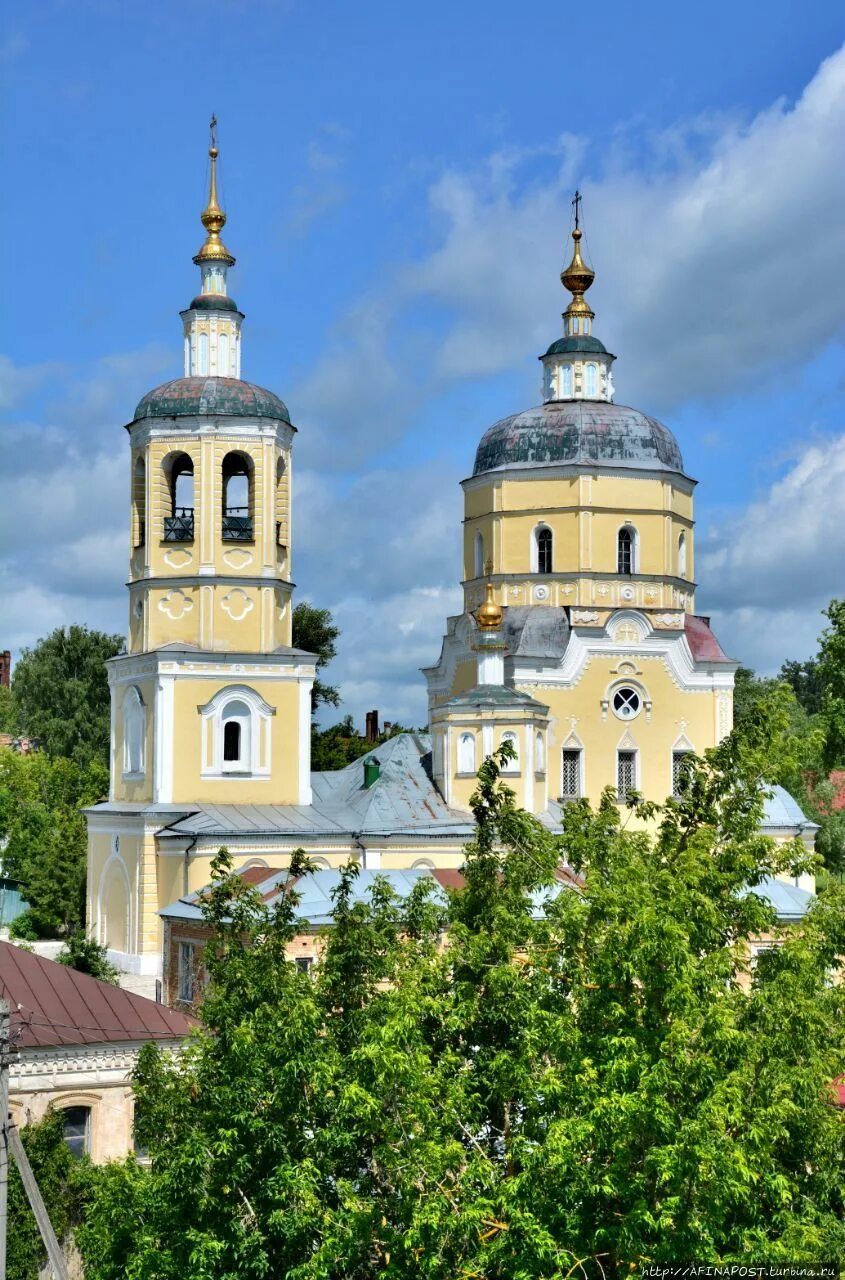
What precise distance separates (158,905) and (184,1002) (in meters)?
3.56

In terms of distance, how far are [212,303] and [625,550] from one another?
30.9 ft

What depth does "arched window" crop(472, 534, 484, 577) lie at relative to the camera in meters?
37.2

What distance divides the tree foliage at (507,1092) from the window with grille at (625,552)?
20673 millimetres

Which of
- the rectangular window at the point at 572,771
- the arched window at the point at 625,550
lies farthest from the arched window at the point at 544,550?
the rectangular window at the point at 572,771

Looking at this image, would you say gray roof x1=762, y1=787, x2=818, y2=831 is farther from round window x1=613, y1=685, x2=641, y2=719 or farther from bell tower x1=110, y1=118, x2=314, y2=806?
bell tower x1=110, y1=118, x2=314, y2=806

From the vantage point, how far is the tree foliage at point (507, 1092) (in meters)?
12.5

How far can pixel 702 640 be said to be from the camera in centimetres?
3631

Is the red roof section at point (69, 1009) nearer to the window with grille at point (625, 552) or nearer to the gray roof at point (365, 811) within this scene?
the gray roof at point (365, 811)

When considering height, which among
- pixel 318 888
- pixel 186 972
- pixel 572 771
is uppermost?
pixel 572 771

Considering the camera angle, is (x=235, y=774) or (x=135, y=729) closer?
(x=235, y=774)

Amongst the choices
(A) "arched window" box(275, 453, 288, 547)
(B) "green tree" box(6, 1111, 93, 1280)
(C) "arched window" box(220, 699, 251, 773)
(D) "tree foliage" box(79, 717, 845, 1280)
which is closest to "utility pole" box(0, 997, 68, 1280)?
(D) "tree foliage" box(79, 717, 845, 1280)

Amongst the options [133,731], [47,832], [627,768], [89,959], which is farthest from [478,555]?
[89,959]

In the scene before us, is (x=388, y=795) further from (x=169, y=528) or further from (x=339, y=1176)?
(x=339, y=1176)

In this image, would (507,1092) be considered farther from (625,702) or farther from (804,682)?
(804,682)
